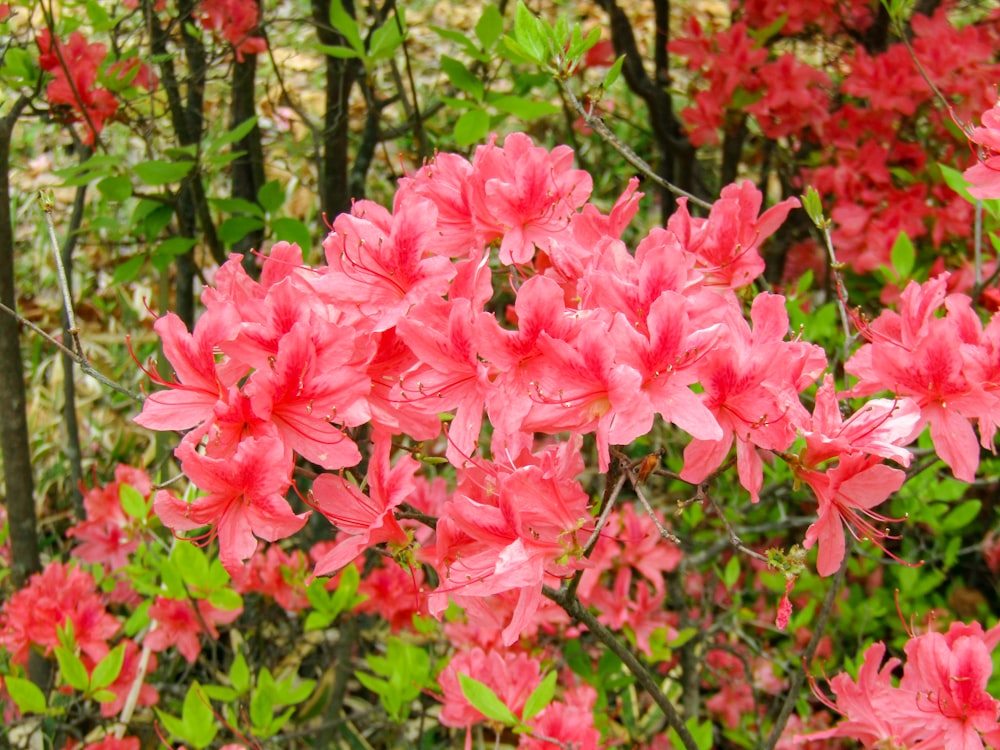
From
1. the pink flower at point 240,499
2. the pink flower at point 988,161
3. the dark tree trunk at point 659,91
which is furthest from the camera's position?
the dark tree trunk at point 659,91

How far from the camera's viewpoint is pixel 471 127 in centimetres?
178

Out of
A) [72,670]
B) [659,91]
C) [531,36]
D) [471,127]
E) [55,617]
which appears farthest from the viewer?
[659,91]

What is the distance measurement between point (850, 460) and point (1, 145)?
1.80 metres

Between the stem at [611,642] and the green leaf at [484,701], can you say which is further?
the green leaf at [484,701]

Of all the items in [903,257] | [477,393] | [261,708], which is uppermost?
[477,393]

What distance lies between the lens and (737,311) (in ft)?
3.63

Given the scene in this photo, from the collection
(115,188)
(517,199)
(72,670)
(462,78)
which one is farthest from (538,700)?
(115,188)

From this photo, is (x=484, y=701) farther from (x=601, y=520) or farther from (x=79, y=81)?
(x=79, y=81)

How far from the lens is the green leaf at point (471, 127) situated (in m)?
1.77

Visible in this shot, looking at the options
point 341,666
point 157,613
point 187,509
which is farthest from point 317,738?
point 187,509

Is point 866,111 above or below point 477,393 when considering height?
below

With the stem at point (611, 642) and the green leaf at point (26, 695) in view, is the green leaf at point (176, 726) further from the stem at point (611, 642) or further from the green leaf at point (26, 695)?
the stem at point (611, 642)

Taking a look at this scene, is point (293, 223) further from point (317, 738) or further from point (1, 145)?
point (317, 738)

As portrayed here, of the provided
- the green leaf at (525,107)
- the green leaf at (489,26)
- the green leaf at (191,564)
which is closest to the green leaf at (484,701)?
the green leaf at (191,564)
